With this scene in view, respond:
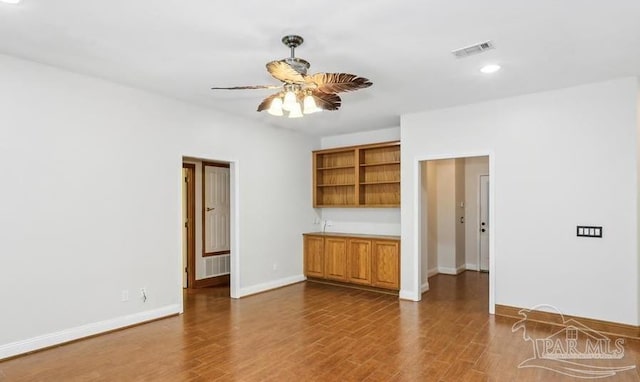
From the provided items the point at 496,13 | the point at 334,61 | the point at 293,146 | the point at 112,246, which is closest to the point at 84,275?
the point at 112,246

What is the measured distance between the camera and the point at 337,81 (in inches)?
118

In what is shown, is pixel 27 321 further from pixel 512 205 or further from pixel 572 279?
pixel 572 279

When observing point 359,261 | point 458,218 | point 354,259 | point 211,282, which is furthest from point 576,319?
point 211,282

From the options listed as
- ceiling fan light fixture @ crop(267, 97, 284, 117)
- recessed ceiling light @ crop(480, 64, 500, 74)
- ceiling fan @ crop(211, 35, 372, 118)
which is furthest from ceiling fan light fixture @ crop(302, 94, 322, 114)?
recessed ceiling light @ crop(480, 64, 500, 74)

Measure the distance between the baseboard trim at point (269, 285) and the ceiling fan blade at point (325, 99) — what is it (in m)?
3.40

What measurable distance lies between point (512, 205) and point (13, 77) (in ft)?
18.1

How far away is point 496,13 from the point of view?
8.71ft

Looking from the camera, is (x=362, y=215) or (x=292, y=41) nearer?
(x=292, y=41)

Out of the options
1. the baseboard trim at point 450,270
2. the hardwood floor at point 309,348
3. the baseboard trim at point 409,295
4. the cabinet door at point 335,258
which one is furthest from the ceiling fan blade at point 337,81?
the baseboard trim at point 450,270

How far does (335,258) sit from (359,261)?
1.64 ft

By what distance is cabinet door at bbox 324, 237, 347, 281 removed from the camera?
632cm

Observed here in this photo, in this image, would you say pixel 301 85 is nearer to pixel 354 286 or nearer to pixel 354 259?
pixel 354 259

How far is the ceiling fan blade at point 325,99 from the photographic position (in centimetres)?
331

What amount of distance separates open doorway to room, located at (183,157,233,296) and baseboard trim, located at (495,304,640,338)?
13.3 ft
